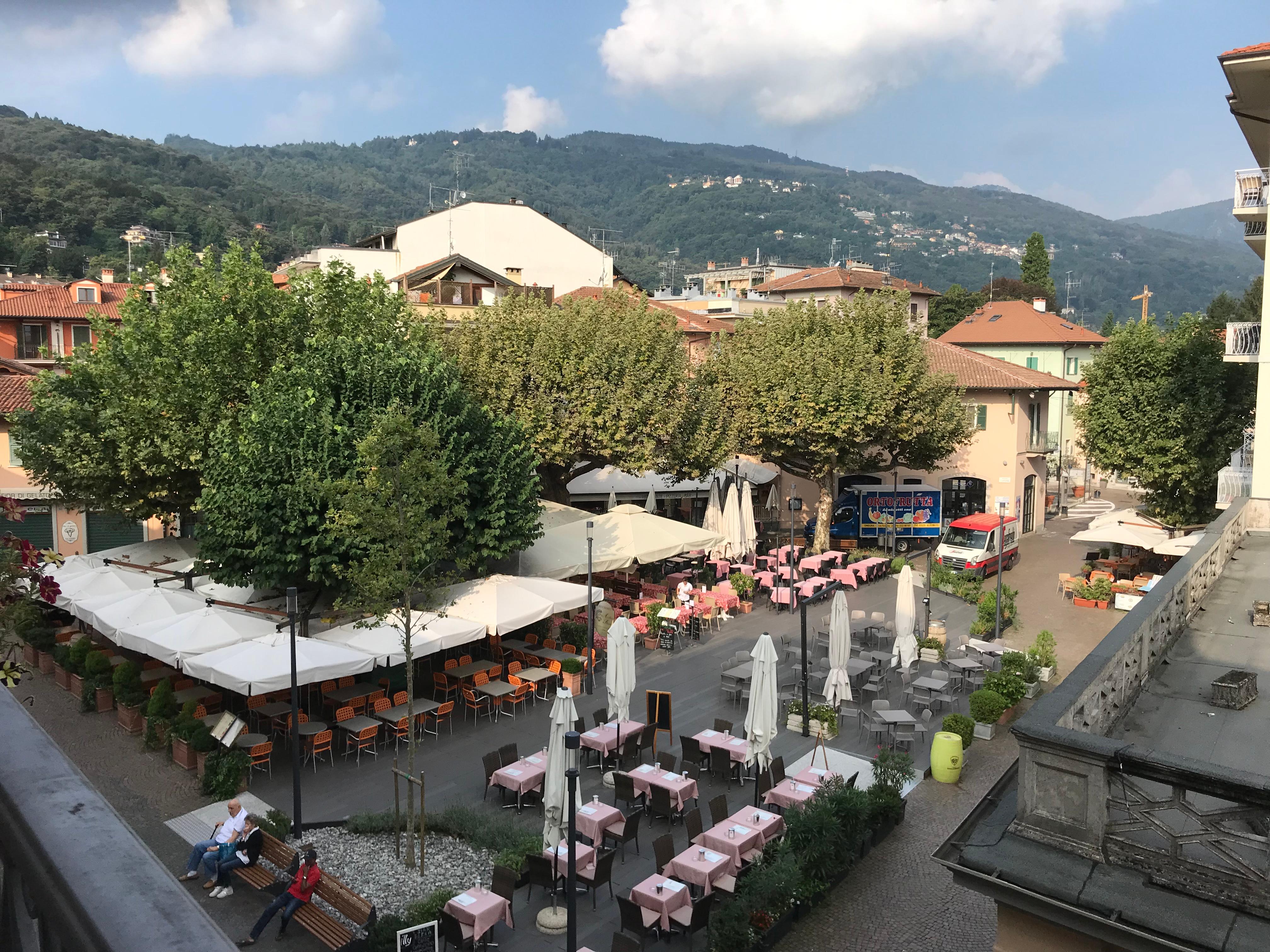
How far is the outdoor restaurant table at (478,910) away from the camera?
10867 millimetres

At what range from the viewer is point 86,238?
98.5m

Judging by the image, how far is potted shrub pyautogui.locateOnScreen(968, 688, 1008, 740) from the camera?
60.1ft

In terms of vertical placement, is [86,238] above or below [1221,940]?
above

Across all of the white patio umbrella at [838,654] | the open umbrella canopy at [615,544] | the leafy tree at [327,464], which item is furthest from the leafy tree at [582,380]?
the white patio umbrella at [838,654]

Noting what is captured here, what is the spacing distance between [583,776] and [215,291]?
16178 millimetres

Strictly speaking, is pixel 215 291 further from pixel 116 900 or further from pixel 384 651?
pixel 116 900

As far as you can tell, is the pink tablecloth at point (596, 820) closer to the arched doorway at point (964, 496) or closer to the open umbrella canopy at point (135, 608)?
the open umbrella canopy at point (135, 608)

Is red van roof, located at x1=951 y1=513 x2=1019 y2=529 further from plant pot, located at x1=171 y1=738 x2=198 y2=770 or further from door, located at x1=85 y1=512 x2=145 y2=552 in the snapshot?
door, located at x1=85 y1=512 x2=145 y2=552

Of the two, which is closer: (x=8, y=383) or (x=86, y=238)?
(x=8, y=383)

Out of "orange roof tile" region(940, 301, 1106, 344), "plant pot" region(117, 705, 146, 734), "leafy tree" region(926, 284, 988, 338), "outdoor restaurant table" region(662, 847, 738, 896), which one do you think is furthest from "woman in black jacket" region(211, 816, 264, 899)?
"leafy tree" region(926, 284, 988, 338)

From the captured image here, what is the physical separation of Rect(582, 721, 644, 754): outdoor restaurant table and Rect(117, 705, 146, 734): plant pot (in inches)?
341

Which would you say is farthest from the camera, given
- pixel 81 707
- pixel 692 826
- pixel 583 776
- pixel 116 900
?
pixel 81 707


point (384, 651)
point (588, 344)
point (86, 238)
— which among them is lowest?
point (384, 651)

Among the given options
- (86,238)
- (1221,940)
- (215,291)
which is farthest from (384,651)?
(86,238)
